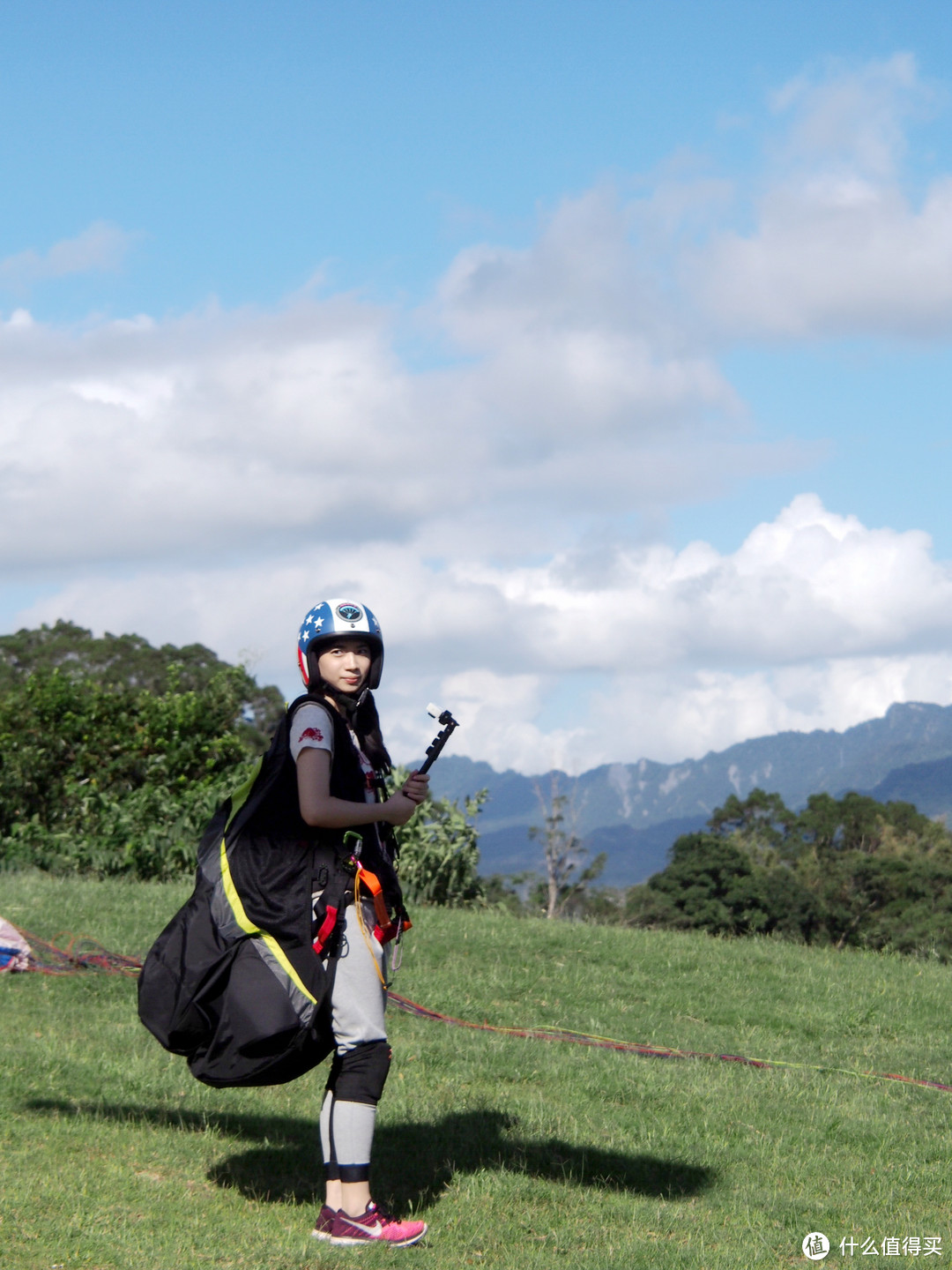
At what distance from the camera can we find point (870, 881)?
4219 centimetres

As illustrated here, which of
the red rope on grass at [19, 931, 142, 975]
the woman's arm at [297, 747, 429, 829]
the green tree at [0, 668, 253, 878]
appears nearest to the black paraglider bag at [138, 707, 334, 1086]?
the woman's arm at [297, 747, 429, 829]

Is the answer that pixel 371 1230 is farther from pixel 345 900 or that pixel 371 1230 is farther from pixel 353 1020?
pixel 345 900

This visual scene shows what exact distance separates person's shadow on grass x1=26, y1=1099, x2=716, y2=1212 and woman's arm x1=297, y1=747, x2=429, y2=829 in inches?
66.4

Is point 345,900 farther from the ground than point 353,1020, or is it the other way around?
point 345,900

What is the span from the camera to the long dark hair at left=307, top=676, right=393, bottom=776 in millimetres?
4988

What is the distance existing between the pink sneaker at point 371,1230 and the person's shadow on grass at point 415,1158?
1.44 ft

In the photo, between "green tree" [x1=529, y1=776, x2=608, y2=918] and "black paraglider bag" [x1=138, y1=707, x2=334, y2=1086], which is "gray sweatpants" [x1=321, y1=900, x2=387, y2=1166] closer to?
"black paraglider bag" [x1=138, y1=707, x2=334, y2=1086]

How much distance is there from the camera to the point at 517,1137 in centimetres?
614

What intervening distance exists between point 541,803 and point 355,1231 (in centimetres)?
2592

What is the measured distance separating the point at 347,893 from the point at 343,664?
0.86m

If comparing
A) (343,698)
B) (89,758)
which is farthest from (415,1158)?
(89,758)

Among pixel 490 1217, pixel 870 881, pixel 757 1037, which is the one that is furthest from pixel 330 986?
pixel 870 881

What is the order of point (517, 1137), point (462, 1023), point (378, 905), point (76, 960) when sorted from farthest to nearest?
point (76, 960) → point (462, 1023) → point (517, 1137) → point (378, 905)

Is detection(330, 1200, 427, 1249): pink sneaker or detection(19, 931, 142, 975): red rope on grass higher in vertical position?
detection(19, 931, 142, 975): red rope on grass
